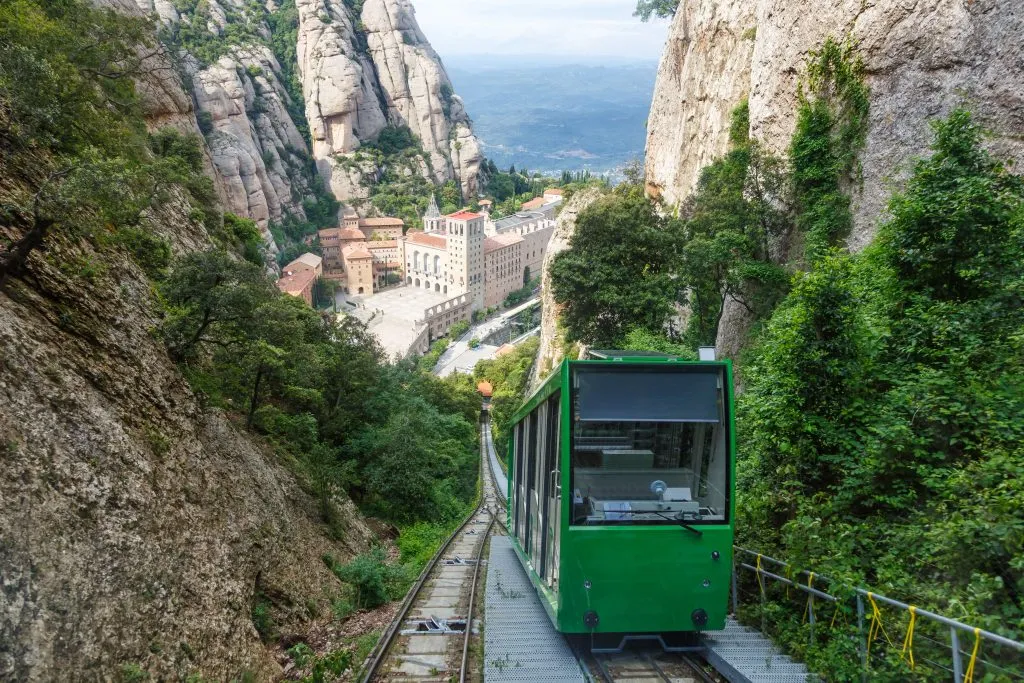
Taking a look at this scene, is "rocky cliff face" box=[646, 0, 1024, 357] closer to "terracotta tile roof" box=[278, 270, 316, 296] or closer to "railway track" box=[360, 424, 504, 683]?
"railway track" box=[360, 424, 504, 683]

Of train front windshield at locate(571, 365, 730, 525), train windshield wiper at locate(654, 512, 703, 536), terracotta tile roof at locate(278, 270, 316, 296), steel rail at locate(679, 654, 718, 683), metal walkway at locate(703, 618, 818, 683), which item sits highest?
terracotta tile roof at locate(278, 270, 316, 296)

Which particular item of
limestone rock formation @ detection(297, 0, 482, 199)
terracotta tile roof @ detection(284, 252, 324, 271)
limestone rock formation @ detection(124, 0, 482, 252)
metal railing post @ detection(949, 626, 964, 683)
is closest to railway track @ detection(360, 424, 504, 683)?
metal railing post @ detection(949, 626, 964, 683)

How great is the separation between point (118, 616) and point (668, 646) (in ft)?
18.3

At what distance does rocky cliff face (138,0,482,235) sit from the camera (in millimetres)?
87688

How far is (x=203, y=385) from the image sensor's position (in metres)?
13.1

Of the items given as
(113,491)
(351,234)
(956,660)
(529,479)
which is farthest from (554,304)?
(351,234)

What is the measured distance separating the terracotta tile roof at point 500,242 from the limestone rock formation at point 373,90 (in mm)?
25784

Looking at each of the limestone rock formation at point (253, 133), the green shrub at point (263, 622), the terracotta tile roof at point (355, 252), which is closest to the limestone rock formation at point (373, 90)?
the limestone rock formation at point (253, 133)

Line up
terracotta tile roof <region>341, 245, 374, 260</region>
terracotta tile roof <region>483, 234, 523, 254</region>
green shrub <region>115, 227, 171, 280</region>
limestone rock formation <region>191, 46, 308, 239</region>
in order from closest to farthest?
1. green shrub <region>115, 227, 171, 280</region>
2. limestone rock formation <region>191, 46, 308, 239</region>
3. terracotta tile roof <region>341, 245, 374, 260</region>
4. terracotta tile roof <region>483, 234, 523, 254</region>

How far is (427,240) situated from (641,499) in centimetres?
10157

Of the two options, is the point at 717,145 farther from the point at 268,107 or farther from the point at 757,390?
the point at 268,107

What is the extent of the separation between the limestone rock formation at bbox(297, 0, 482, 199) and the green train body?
121 metres

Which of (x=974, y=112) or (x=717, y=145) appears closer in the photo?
(x=974, y=112)

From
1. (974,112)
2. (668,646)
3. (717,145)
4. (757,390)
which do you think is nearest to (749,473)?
(757,390)
